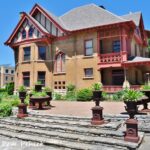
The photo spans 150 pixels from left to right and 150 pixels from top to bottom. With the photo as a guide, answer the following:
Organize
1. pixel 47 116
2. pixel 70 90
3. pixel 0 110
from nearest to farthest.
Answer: pixel 47 116
pixel 0 110
pixel 70 90

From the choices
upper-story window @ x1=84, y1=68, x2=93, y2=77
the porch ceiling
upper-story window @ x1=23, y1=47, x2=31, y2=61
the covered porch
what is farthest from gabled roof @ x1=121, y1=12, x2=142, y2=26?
upper-story window @ x1=23, y1=47, x2=31, y2=61

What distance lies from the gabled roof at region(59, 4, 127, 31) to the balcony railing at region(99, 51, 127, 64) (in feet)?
11.8

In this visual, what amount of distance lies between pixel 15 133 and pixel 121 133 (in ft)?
16.8

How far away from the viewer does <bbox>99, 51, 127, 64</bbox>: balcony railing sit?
25525mm

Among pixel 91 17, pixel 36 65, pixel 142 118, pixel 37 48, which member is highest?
pixel 91 17

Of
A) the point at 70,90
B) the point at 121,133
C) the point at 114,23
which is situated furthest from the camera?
the point at 70,90

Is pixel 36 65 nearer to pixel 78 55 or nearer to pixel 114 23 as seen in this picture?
pixel 78 55

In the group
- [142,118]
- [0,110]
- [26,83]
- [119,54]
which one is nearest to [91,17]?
[119,54]

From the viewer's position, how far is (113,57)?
1030 inches

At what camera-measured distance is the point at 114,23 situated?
25.5m

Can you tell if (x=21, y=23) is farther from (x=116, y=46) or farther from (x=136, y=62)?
(x=136, y=62)

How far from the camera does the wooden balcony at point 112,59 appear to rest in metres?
25.5

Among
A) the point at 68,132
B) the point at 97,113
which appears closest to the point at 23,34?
the point at 97,113

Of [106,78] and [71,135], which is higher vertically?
[106,78]
